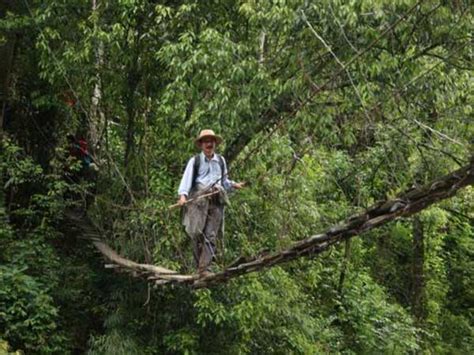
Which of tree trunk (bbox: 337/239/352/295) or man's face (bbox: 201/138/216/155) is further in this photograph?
tree trunk (bbox: 337/239/352/295)

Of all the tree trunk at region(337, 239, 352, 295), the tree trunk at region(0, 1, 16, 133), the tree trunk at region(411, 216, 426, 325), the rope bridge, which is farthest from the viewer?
the tree trunk at region(411, 216, 426, 325)

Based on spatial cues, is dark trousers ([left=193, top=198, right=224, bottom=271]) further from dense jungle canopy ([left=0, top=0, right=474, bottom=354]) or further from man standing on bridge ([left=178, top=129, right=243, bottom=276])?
dense jungle canopy ([left=0, top=0, right=474, bottom=354])

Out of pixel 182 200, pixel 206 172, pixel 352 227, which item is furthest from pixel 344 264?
pixel 352 227

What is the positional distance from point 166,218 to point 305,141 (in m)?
1.16

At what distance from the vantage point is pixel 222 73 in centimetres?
418

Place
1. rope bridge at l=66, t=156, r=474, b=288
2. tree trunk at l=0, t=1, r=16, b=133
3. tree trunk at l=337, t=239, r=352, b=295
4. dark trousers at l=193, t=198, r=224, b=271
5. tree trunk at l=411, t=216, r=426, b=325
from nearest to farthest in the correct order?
rope bridge at l=66, t=156, r=474, b=288, dark trousers at l=193, t=198, r=224, b=271, tree trunk at l=0, t=1, r=16, b=133, tree trunk at l=337, t=239, r=352, b=295, tree trunk at l=411, t=216, r=426, b=325

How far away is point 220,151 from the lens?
15.7ft

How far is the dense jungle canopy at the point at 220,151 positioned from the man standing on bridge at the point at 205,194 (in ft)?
0.76

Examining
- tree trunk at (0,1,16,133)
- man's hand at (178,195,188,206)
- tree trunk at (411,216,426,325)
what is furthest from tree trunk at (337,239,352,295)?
tree trunk at (0,1,16,133)

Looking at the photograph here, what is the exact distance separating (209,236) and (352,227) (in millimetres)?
1814

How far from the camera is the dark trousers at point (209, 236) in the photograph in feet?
13.3

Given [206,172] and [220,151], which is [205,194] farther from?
[220,151]

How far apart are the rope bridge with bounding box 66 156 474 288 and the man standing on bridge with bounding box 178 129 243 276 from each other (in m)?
0.25

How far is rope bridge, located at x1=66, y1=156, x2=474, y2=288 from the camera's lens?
208cm
